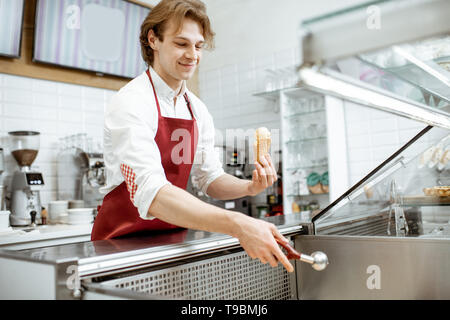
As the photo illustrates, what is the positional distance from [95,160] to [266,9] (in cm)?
252

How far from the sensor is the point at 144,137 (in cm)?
123

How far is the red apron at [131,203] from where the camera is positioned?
137 cm

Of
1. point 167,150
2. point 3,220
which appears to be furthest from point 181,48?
point 3,220

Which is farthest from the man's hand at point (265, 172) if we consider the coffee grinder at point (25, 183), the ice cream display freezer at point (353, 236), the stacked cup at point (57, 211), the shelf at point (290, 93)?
the shelf at point (290, 93)

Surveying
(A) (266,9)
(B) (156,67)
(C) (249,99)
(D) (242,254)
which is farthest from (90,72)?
(D) (242,254)

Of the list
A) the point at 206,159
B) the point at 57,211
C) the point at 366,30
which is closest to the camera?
the point at 366,30

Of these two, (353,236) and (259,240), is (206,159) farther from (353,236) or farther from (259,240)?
(259,240)

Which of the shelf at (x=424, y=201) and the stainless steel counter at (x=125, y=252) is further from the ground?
the shelf at (x=424, y=201)

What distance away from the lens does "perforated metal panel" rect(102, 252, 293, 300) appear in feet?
3.37

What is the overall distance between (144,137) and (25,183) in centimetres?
235

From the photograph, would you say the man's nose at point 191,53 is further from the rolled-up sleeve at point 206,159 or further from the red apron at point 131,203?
the rolled-up sleeve at point 206,159

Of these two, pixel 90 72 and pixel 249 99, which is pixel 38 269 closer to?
pixel 90 72

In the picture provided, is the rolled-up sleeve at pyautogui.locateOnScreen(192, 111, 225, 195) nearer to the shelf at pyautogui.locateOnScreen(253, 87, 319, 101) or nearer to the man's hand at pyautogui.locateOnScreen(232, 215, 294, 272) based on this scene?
the man's hand at pyautogui.locateOnScreen(232, 215, 294, 272)
